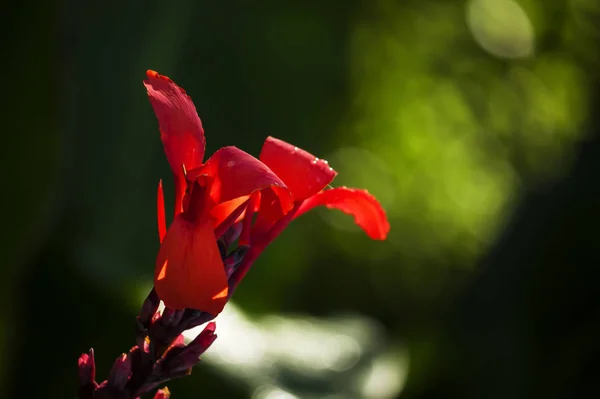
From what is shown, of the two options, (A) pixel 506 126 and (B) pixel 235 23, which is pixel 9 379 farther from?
(A) pixel 506 126

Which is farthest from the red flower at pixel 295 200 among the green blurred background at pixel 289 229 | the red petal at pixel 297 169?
the green blurred background at pixel 289 229

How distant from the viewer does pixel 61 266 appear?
1.54 meters

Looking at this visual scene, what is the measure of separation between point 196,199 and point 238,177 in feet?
0.15

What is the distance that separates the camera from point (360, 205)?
0.61 m

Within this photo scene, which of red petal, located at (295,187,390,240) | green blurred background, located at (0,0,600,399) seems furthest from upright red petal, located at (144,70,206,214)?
green blurred background, located at (0,0,600,399)

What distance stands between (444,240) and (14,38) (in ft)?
4.86

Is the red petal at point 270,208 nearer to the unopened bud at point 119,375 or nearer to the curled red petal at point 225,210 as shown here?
the curled red petal at point 225,210

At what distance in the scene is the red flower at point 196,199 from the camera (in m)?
0.44

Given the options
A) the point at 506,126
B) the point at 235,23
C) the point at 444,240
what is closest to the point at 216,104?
the point at 235,23

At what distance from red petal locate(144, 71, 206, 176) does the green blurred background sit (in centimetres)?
85

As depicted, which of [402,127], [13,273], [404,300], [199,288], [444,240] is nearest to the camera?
[199,288]

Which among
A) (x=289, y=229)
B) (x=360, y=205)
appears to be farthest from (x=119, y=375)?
(x=289, y=229)

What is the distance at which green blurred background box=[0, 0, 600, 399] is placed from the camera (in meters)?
1.44

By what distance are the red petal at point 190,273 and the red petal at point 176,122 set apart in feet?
0.21
